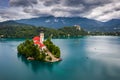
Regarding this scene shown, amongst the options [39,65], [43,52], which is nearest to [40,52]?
[43,52]

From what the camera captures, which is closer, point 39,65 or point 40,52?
point 39,65

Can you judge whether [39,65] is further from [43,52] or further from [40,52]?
[40,52]

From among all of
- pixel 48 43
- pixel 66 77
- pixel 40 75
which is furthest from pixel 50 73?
pixel 48 43

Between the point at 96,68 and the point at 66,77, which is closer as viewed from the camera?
the point at 66,77

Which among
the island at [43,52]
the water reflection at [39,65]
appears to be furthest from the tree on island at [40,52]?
A: the water reflection at [39,65]

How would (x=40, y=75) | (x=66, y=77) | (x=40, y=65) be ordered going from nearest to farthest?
1. (x=66, y=77)
2. (x=40, y=75)
3. (x=40, y=65)

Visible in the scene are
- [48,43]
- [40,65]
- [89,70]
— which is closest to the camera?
[89,70]

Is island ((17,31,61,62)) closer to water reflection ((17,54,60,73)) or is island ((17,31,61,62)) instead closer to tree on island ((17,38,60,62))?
tree on island ((17,38,60,62))

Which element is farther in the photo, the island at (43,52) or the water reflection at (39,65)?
the island at (43,52)

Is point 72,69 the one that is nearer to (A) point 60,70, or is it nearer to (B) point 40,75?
(A) point 60,70

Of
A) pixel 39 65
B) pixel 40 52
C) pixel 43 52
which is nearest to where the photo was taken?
pixel 39 65

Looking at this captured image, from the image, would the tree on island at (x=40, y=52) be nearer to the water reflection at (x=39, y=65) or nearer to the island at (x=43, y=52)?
the island at (x=43, y=52)
